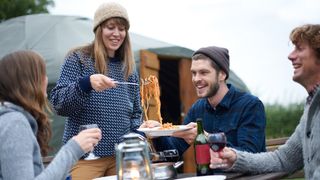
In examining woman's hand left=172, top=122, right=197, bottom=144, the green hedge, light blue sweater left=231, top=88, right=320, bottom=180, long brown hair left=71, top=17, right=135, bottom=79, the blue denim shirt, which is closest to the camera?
light blue sweater left=231, top=88, right=320, bottom=180

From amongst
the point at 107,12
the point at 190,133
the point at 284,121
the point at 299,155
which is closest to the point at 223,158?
the point at 190,133

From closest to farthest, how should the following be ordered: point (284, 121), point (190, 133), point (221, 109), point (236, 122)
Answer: point (190, 133)
point (236, 122)
point (221, 109)
point (284, 121)

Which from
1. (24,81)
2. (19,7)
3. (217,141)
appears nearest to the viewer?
(24,81)

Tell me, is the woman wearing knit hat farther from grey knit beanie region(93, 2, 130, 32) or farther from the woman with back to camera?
the woman with back to camera

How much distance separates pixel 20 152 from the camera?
1.93m

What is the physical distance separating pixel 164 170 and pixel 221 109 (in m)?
0.76

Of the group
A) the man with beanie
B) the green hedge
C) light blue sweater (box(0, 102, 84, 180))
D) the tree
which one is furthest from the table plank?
the tree

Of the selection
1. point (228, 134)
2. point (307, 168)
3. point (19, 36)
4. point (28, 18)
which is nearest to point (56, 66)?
point (19, 36)

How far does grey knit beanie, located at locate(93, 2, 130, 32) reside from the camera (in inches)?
127

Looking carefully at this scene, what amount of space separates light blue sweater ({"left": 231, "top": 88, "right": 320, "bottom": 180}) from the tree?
9.89 metres

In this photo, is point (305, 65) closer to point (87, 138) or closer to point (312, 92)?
point (312, 92)

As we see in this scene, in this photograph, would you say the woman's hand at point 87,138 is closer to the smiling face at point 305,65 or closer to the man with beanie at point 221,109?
the man with beanie at point 221,109

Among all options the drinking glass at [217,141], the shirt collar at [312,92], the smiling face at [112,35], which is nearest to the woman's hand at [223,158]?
the drinking glass at [217,141]

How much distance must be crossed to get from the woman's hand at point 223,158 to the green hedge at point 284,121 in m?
7.73
